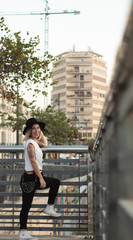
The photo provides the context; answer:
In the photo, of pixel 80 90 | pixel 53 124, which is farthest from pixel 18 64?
pixel 80 90

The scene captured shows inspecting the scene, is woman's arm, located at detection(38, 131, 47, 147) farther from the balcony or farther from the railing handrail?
the balcony

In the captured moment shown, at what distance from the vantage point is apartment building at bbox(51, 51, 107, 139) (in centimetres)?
14925

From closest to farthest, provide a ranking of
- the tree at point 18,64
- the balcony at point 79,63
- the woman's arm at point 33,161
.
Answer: the woman's arm at point 33,161 < the tree at point 18,64 < the balcony at point 79,63

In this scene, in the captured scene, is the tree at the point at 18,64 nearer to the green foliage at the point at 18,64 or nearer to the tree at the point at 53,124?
the green foliage at the point at 18,64

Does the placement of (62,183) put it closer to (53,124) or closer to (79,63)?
(53,124)

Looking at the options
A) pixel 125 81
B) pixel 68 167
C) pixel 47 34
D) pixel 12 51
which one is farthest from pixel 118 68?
pixel 47 34

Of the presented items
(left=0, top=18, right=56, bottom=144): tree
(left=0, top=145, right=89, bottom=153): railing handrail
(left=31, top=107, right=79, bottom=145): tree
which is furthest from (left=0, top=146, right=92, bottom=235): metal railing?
(left=31, top=107, right=79, bottom=145): tree

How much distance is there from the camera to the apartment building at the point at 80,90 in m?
149

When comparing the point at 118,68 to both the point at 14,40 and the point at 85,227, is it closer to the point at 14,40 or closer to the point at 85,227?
the point at 85,227

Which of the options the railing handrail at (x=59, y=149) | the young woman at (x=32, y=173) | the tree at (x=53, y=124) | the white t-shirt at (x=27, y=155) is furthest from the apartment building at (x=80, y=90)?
the white t-shirt at (x=27, y=155)

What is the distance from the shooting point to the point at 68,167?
6.79 meters

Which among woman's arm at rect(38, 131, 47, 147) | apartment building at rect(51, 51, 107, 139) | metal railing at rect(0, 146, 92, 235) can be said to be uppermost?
apartment building at rect(51, 51, 107, 139)

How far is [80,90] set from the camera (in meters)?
152

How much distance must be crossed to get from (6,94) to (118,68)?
19398 millimetres
